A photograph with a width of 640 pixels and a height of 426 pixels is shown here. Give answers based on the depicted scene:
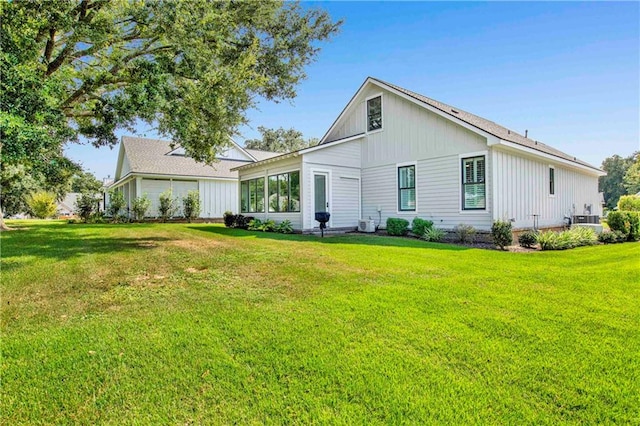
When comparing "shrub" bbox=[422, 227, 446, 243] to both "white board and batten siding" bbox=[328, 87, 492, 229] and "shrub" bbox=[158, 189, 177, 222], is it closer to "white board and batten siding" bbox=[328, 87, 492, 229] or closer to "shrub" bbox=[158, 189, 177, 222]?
"white board and batten siding" bbox=[328, 87, 492, 229]

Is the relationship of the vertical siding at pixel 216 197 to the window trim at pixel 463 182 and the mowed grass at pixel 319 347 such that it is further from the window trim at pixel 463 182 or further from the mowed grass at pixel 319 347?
the mowed grass at pixel 319 347

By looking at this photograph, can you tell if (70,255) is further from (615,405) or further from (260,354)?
(615,405)

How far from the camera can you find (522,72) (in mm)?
13930

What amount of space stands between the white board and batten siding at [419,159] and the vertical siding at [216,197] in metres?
11.6

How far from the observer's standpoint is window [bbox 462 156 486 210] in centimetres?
1070

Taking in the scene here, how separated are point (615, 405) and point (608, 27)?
13.6m

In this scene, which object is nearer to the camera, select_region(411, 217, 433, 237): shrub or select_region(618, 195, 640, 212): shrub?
select_region(411, 217, 433, 237): shrub

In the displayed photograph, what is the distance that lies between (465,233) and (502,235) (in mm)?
1271

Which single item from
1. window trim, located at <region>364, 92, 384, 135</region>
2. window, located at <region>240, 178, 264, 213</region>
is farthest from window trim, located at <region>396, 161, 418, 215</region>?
window, located at <region>240, 178, 264, 213</region>

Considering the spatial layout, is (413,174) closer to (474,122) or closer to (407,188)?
(407,188)

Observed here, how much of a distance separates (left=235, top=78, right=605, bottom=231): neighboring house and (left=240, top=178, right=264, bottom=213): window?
0.10 meters

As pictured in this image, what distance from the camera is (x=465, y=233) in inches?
407

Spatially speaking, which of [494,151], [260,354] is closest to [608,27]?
[494,151]

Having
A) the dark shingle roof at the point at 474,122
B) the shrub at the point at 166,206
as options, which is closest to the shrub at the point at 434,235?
the dark shingle roof at the point at 474,122
